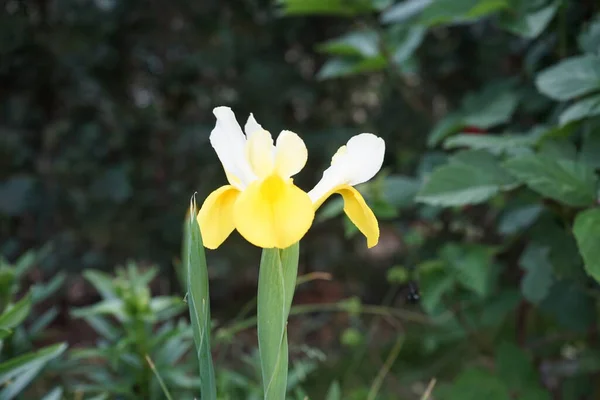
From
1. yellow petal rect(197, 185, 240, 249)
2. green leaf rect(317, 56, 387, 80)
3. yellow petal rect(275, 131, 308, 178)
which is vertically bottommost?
green leaf rect(317, 56, 387, 80)

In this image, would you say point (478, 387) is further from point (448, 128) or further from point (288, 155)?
point (288, 155)

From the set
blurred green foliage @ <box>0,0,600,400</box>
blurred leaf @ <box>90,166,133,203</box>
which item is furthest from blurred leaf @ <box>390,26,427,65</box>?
blurred leaf @ <box>90,166,133,203</box>

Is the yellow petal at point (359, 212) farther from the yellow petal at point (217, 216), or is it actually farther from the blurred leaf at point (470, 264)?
the blurred leaf at point (470, 264)

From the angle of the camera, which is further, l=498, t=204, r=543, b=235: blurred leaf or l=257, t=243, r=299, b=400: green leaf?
l=498, t=204, r=543, b=235: blurred leaf

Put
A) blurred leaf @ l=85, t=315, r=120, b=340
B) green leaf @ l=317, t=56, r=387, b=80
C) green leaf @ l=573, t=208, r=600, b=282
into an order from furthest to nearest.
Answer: green leaf @ l=317, t=56, r=387, b=80 < blurred leaf @ l=85, t=315, r=120, b=340 < green leaf @ l=573, t=208, r=600, b=282

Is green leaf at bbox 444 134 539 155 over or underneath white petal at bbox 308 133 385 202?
underneath

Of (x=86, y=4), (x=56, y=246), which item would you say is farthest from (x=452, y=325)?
(x=86, y=4)

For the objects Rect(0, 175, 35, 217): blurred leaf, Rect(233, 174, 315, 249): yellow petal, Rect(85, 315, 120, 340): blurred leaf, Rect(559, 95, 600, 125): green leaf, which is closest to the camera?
Rect(233, 174, 315, 249): yellow petal

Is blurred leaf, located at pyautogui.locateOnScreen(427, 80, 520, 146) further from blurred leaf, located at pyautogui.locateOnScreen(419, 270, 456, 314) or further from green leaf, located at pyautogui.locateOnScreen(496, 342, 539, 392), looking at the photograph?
green leaf, located at pyautogui.locateOnScreen(496, 342, 539, 392)

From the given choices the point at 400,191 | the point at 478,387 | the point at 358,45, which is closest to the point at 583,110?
the point at 400,191

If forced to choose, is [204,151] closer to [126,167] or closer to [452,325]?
[126,167]
